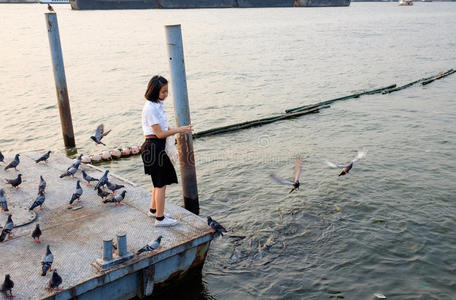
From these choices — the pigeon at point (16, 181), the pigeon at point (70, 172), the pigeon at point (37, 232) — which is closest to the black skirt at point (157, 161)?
the pigeon at point (37, 232)

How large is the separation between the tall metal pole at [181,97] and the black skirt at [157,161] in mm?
1755

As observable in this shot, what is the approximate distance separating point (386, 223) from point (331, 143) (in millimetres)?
6646

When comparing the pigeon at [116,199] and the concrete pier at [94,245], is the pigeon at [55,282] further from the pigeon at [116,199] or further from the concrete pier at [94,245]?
the pigeon at [116,199]

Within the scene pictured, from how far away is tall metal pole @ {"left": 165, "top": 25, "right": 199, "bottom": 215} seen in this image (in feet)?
27.8

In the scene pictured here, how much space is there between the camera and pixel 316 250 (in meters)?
9.09

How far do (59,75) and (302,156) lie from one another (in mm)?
9454

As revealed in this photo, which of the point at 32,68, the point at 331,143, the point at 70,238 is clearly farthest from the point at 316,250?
the point at 32,68

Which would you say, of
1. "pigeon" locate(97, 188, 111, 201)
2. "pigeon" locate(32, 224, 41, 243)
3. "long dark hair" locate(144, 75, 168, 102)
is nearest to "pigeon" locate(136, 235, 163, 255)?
"pigeon" locate(32, 224, 41, 243)

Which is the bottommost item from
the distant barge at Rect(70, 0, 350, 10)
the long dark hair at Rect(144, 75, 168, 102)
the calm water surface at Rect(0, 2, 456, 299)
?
the calm water surface at Rect(0, 2, 456, 299)

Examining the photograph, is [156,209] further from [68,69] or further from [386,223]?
[68,69]

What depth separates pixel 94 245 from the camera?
689 centimetres

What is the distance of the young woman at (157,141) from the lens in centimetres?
679

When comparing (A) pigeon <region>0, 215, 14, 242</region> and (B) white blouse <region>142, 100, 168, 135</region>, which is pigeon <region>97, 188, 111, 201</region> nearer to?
(A) pigeon <region>0, 215, 14, 242</region>

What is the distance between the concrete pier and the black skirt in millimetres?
959
